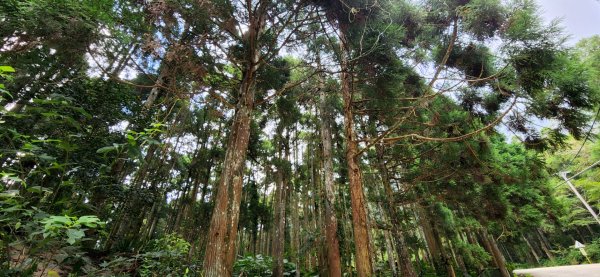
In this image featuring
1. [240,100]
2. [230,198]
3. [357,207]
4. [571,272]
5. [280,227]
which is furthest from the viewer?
[571,272]

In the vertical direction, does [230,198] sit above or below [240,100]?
below

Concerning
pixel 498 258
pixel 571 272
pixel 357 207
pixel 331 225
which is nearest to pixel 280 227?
pixel 331 225

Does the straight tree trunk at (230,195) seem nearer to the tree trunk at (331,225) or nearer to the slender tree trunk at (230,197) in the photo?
the slender tree trunk at (230,197)

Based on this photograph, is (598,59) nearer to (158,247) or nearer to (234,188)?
(234,188)

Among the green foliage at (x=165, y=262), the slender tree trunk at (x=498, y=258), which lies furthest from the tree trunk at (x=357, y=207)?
the slender tree trunk at (x=498, y=258)

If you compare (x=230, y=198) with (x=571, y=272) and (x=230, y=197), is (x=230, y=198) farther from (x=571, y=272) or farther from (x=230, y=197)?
(x=571, y=272)

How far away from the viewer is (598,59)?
4.64m

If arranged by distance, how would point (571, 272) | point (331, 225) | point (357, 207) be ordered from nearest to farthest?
point (357, 207) → point (331, 225) → point (571, 272)

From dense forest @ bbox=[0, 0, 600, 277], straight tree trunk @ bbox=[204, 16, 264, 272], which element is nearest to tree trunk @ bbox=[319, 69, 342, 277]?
dense forest @ bbox=[0, 0, 600, 277]

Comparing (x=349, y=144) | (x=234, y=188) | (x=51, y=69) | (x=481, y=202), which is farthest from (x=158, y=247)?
(x=481, y=202)

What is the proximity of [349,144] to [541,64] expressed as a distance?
2695 millimetres

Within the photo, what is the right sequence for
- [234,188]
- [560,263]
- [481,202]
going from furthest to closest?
1. [560,263]
2. [481,202]
3. [234,188]

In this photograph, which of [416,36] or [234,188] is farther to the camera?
[416,36]

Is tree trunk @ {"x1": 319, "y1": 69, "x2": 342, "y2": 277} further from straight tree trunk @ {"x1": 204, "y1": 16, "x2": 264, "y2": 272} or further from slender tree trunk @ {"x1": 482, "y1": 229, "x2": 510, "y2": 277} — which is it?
slender tree trunk @ {"x1": 482, "y1": 229, "x2": 510, "y2": 277}
